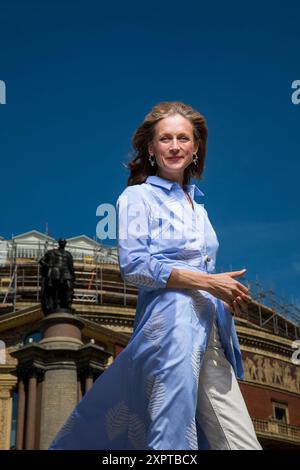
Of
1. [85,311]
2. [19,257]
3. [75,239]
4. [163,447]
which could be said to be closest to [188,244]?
[163,447]

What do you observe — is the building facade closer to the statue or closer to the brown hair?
the statue

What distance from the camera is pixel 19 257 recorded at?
43.9 meters

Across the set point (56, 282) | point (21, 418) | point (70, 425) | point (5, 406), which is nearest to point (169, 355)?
point (70, 425)

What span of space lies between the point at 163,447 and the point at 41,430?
13848 mm

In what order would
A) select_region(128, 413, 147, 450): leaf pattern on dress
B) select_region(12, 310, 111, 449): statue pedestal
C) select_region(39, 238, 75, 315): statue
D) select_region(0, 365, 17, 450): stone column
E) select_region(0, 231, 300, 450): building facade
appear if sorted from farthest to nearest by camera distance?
select_region(0, 231, 300, 450): building facade
select_region(0, 365, 17, 450): stone column
select_region(39, 238, 75, 315): statue
select_region(12, 310, 111, 449): statue pedestal
select_region(128, 413, 147, 450): leaf pattern on dress

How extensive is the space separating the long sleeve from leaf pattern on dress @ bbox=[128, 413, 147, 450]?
516 mm

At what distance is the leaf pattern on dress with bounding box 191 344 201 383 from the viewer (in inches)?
114

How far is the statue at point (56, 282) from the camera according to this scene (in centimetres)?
1759

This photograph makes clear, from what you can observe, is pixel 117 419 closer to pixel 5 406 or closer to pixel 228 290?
pixel 228 290

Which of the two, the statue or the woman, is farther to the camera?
the statue

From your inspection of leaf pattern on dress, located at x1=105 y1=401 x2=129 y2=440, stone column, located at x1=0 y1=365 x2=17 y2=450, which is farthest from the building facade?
leaf pattern on dress, located at x1=105 y1=401 x2=129 y2=440

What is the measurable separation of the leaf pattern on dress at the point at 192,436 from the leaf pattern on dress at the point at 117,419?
0.96ft

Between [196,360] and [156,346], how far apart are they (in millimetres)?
161

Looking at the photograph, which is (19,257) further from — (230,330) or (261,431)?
(230,330)
